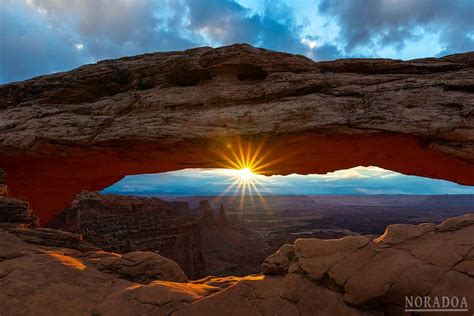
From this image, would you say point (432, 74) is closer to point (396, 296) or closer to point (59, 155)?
point (396, 296)

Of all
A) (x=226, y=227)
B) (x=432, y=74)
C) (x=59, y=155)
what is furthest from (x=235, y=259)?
(x=432, y=74)

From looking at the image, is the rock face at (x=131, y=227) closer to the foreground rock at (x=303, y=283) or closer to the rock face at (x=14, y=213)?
the rock face at (x=14, y=213)

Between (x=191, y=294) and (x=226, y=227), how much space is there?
63.6 m

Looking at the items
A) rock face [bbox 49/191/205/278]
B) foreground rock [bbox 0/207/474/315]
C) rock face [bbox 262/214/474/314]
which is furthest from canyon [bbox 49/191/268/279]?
rock face [bbox 262/214/474/314]

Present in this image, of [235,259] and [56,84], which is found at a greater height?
[56,84]

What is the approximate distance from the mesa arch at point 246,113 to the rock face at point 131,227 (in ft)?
48.4

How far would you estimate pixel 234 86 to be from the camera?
1294 centimetres

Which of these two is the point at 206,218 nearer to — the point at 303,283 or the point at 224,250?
the point at 224,250

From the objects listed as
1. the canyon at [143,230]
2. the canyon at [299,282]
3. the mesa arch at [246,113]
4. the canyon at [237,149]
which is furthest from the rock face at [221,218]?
the canyon at [299,282]

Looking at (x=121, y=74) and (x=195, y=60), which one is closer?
(x=195, y=60)

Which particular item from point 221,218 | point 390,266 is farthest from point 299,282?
point 221,218

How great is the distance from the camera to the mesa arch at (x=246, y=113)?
10852 millimetres

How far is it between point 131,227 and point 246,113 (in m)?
27.3

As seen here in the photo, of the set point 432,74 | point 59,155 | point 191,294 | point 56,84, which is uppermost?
point 56,84
